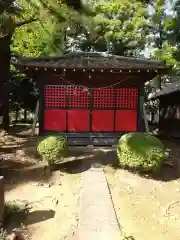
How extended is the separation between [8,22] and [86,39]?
22073 millimetres

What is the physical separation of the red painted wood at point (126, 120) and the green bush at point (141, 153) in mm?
4664

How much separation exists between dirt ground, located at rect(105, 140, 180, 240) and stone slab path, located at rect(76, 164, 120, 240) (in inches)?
8.3

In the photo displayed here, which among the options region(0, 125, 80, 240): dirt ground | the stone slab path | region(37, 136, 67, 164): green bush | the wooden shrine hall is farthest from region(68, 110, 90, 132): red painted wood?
the stone slab path

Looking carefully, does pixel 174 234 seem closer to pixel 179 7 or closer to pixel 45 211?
pixel 45 211

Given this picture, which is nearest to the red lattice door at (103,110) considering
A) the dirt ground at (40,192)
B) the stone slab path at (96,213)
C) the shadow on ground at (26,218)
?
the dirt ground at (40,192)

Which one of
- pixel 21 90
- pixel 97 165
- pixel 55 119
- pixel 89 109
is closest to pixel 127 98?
pixel 89 109

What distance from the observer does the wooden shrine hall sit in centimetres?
1257

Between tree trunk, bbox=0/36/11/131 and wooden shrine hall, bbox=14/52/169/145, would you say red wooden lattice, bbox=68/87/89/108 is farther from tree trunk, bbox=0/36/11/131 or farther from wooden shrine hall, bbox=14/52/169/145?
tree trunk, bbox=0/36/11/131

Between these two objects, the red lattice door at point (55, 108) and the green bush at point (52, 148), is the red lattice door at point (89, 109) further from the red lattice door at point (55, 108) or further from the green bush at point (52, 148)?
the green bush at point (52, 148)

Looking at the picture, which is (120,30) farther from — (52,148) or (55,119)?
(52,148)

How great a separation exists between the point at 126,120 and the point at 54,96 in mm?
3277

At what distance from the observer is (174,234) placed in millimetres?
5164

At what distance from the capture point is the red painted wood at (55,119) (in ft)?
42.1

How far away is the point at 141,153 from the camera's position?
25.6 ft
